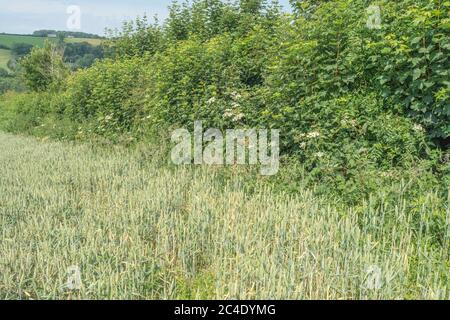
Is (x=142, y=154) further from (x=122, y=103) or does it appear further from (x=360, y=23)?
(x=360, y=23)

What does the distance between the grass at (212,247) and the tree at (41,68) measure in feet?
84.5

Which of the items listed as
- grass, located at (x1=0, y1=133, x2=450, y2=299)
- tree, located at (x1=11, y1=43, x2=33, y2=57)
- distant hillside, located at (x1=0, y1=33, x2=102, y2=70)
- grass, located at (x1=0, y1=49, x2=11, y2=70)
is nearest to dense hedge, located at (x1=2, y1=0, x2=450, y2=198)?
grass, located at (x1=0, y1=133, x2=450, y2=299)

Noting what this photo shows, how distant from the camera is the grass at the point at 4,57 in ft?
176

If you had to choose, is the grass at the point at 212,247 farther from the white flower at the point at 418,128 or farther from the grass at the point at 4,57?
the grass at the point at 4,57

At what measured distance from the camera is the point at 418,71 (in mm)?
4469

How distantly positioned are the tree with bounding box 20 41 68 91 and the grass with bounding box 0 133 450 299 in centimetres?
2574

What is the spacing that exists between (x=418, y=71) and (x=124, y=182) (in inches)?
169

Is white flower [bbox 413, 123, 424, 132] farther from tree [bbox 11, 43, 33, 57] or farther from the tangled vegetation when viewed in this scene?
tree [bbox 11, 43, 33, 57]

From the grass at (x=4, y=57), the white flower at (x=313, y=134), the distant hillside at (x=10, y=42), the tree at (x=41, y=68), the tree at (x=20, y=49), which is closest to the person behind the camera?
the white flower at (x=313, y=134)

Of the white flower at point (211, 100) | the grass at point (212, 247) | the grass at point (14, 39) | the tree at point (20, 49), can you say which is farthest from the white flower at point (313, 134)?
the grass at point (14, 39)

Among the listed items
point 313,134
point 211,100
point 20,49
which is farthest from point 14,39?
point 313,134

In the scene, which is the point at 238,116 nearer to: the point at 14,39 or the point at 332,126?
the point at 332,126
